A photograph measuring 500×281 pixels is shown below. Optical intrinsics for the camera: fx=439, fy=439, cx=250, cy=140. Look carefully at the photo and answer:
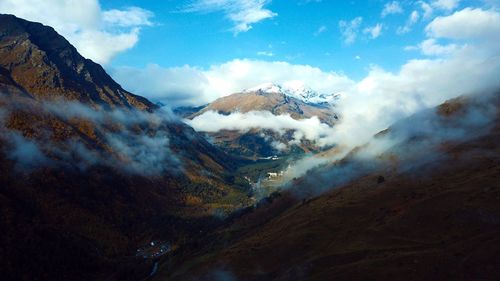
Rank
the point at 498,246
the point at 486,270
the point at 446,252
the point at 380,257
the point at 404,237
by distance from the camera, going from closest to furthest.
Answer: the point at 486,270 < the point at 498,246 < the point at 446,252 < the point at 380,257 < the point at 404,237

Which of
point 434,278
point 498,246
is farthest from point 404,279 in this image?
point 498,246

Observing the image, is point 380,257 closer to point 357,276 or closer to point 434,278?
point 357,276

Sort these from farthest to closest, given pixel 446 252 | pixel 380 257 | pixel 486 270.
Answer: pixel 380 257
pixel 446 252
pixel 486 270

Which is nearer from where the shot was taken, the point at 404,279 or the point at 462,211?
the point at 404,279

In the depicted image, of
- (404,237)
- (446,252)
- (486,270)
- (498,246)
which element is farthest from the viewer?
(404,237)

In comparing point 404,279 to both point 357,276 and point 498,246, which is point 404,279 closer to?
point 357,276

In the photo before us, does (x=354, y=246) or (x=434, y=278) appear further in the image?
(x=354, y=246)

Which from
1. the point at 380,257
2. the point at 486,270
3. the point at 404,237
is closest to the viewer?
the point at 486,270

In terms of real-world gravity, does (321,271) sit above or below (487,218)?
below

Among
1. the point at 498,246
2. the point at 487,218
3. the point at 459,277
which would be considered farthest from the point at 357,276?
the point at 487,218
